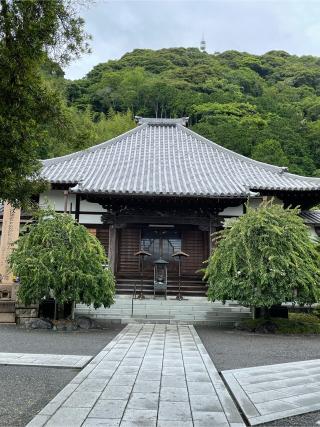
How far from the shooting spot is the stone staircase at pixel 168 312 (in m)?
12.3

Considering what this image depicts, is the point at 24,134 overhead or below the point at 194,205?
below

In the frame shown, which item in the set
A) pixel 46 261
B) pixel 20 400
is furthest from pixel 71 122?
pixel 46 261

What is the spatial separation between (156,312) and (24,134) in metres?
9.59

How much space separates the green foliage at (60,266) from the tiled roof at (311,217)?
416 inches

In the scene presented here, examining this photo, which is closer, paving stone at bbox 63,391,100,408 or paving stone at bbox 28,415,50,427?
paving stone at bbox 28,415,50,427

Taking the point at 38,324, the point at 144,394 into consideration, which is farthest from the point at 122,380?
the point at 38,324

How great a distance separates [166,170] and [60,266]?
28.8 ft

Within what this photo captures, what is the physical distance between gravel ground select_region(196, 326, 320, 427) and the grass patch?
531mm

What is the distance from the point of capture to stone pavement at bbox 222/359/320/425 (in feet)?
13.9

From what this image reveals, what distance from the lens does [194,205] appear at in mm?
15992

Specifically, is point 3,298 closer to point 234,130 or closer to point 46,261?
point 46,261

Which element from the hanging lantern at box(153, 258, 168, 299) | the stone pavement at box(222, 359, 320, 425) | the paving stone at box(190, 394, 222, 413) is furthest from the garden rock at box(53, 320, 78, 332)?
the paving stone at box(190, 394, 222, 413)

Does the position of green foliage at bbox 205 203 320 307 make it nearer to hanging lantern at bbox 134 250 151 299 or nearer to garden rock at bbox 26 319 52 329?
hanging lantern at bbox 134 250 151 299

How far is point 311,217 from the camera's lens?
1842 cm
